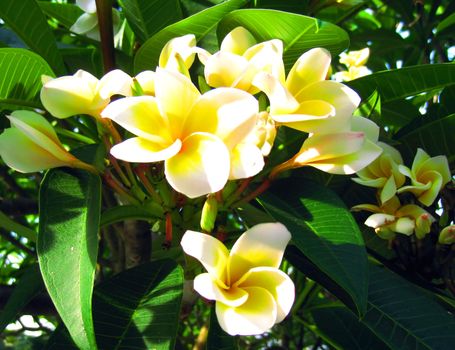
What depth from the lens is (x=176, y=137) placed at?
679 millimetres

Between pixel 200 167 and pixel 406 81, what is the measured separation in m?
0.47

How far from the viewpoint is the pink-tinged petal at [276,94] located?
2.34ft

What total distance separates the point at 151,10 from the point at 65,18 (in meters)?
0.38

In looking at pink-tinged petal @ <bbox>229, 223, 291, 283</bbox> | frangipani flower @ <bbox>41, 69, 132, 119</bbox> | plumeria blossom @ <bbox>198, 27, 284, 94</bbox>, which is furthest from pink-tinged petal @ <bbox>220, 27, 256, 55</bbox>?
pink-tinged petal @ <bbox>229, 223, 291, 283</bbox>

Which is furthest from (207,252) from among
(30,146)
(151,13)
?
(151,13)

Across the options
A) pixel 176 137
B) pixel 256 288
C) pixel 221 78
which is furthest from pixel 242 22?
pixel 256 288

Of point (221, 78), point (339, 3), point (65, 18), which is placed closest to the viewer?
point (221, 78)

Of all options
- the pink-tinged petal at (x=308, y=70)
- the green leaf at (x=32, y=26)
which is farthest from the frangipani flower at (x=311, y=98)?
the green leaf at (x=32, y=26)

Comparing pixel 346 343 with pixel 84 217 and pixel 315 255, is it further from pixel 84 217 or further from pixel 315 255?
pixel 84 217

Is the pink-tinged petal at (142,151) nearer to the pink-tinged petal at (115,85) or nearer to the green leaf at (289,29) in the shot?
the pink-tinged petal at (115,85)

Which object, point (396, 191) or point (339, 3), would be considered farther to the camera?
point (339, 3)

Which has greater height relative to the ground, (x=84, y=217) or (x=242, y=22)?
(x=242, y=22)

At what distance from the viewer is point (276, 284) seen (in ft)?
2.20

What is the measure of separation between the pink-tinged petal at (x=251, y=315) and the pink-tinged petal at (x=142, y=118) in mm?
179
